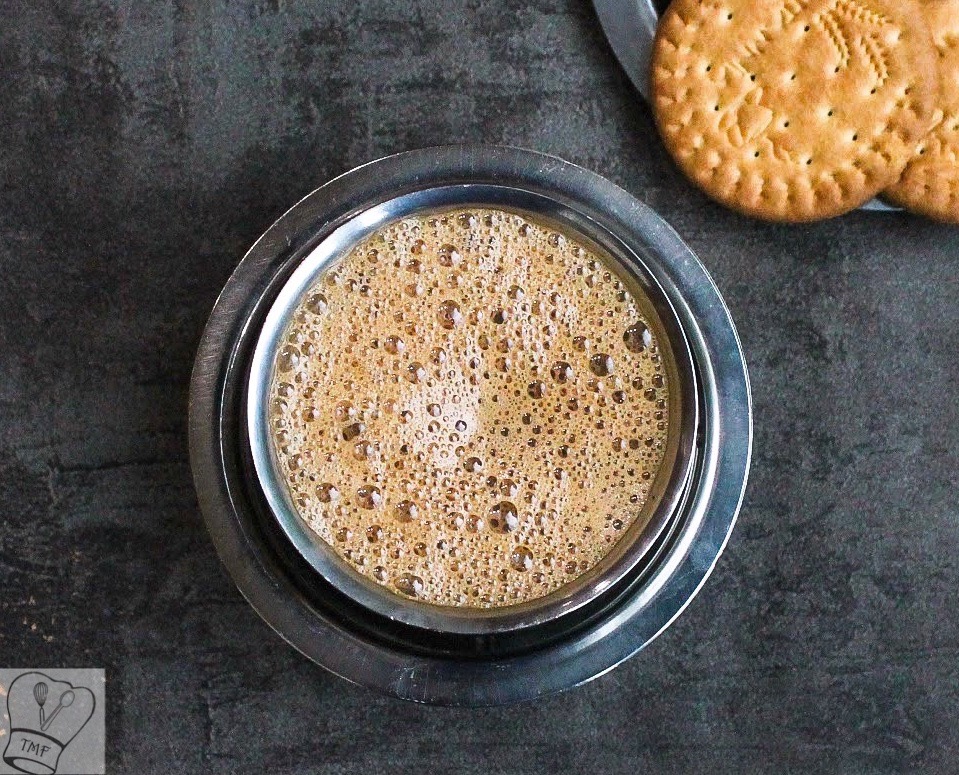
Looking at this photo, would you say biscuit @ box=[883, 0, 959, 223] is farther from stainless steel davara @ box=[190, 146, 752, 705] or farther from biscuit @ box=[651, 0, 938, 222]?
stainless steel davara @ box=[190, 146, 752, 705]

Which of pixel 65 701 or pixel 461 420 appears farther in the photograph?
pixel 65 701

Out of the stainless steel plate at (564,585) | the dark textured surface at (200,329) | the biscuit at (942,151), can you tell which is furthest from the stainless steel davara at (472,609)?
the biscuit at (942,151)

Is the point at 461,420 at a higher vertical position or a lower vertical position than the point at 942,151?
lower

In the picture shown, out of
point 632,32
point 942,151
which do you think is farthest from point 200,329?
point 942,151
